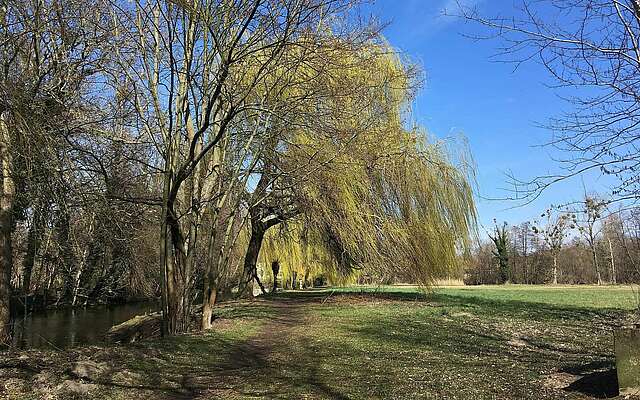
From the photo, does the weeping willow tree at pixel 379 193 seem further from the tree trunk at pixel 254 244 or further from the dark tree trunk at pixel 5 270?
the dark tree trunk at pixel 5 270

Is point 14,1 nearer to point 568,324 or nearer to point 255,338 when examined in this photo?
point 255,338

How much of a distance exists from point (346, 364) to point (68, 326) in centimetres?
1437

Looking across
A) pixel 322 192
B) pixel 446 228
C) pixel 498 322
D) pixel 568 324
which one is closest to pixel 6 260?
pixel 322 192

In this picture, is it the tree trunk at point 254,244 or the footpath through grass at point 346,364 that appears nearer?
the footpath through grass at point 346,364

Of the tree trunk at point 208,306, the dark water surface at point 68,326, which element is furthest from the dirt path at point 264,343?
the dark water surface at point 68,326

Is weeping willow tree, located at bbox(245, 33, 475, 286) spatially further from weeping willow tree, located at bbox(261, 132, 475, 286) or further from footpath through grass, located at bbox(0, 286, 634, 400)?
footpath through grass, located at bbox(0, 286, 634, 400)

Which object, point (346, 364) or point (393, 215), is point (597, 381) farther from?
point (393, 215)

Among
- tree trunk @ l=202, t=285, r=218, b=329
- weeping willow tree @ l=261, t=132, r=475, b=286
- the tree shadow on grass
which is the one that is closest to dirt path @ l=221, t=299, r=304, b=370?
tree trunk @ l=202, t=285, r=218, b=329

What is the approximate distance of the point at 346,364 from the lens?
301 inches

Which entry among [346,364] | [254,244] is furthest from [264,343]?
[254,244]

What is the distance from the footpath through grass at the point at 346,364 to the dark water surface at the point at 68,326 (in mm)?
4487

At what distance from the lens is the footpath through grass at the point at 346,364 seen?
5855mm

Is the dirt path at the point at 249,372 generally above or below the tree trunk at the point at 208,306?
below

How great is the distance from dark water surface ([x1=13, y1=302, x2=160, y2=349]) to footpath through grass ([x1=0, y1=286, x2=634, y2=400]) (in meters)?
4.49
